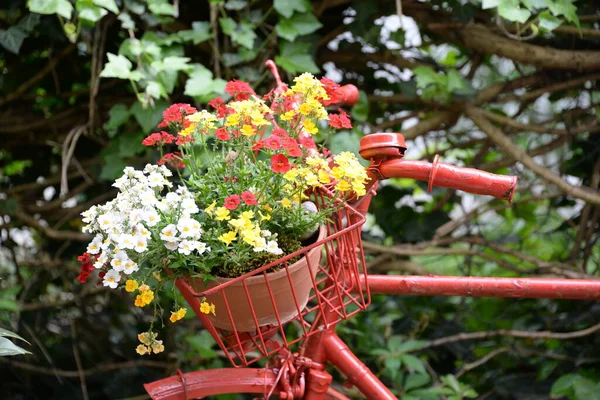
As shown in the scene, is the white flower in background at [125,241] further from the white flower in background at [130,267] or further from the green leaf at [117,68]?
the green leaf at [117,68]

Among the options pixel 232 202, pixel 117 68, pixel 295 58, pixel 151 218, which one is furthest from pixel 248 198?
pixel 295 58

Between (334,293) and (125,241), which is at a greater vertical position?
(125,241)

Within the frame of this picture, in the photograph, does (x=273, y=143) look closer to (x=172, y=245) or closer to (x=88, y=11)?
(x=172, y=245)

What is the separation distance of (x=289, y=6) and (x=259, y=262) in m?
1.01

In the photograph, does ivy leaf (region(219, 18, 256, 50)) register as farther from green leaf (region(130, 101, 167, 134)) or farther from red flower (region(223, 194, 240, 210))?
red flower (region(223, 194, 240, 210))

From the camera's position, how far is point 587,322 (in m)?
2.13

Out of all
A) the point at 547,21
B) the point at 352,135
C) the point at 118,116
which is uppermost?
the point at 547,21

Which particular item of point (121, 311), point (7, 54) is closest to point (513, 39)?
point (7, 54)

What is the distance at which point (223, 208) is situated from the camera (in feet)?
2.95

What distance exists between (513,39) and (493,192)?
41.1 inches

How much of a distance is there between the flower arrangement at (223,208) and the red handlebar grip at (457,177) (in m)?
0.09

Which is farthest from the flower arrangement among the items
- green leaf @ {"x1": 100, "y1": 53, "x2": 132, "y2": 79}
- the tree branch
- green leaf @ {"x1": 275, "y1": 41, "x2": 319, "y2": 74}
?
the tree branch

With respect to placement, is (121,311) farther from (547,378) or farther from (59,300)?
(547,378)

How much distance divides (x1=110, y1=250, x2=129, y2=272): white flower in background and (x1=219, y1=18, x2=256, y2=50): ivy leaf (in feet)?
3.24
